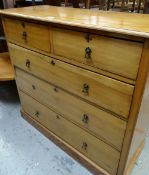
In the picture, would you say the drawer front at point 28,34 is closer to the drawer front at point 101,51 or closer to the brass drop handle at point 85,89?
the drawer front at point 101,51

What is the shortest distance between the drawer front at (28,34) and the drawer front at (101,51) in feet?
0.30

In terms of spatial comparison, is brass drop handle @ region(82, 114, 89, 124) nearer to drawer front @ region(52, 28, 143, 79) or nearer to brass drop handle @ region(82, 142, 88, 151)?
brass drop handle @ region(82, 142, 88, 151)

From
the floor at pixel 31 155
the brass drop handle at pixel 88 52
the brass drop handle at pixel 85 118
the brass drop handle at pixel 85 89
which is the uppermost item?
the brass drop handle at pixel 88 52

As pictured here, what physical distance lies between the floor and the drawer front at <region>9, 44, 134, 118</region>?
2.02 ft

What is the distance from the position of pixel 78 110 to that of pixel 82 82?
0.22 meters

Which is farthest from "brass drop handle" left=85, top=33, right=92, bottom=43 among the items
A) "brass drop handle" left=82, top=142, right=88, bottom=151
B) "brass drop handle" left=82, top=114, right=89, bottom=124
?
"brass drop handle" left=82, top=142, right=88, bottom=151

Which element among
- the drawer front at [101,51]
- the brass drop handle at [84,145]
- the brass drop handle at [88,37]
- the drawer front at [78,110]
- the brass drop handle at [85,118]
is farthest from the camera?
the brass drop handle at [84,145]

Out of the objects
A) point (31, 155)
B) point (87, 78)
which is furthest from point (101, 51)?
point (31, 155)

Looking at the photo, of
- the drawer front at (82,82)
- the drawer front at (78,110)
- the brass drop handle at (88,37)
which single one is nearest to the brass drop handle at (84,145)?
the drawer front at (78,110)

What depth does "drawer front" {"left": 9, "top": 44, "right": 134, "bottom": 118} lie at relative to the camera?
33.2 inches

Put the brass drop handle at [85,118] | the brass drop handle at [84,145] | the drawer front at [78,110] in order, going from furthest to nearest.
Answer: the brass drop handle at [84,145] → the brass drop handle at [85,118] → the drawer front at [78,110]

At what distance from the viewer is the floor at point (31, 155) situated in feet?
4.27

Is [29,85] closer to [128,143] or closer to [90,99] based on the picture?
[90,99]

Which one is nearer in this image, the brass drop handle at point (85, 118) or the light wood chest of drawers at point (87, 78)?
the light wood chest of drawers at point (87, 78)
